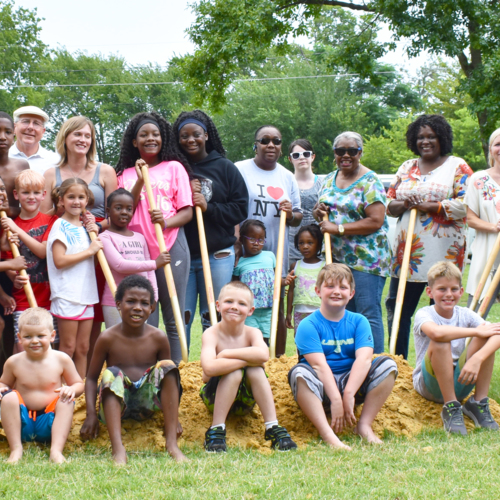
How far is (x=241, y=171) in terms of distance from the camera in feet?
20.2

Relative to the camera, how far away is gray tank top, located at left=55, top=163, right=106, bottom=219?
5.35 m

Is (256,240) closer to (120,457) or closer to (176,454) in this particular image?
(176,454)

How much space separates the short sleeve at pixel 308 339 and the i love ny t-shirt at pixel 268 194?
1.65 m

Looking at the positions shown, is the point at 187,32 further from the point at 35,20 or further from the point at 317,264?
the point at 35,20

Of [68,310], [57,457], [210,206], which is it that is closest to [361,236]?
[210,206]

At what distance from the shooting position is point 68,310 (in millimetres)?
4957

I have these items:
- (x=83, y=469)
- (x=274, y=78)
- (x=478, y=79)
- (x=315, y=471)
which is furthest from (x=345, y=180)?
(x=274, y=78)

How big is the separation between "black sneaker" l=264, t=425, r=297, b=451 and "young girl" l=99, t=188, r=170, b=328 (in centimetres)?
158

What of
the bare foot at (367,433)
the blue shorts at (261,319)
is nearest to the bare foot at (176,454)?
the bare foot at (367,433)

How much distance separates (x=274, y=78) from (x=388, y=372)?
3185 centimetres

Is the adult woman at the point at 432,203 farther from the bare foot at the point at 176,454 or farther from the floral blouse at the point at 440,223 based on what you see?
the bare foot at the point at 176,454

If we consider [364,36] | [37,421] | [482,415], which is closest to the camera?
[37,421]

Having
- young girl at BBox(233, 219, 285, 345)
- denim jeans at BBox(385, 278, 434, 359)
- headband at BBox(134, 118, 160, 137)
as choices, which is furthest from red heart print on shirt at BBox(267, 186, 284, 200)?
denim jeans at BBox(385, 278, 434, 359)

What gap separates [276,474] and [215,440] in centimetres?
73
